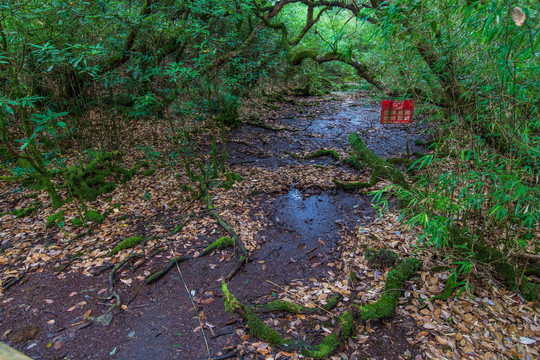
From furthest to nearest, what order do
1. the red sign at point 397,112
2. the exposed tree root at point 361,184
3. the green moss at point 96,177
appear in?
1. the exposed tree root at point 361,184
2. the green moss at point 96,177
3. the red sign at point 397,112

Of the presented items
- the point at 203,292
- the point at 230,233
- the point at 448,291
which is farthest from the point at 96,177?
the point at 448,291

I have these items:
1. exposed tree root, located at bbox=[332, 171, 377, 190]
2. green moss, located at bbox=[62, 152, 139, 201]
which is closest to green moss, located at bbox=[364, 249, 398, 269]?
exposed tree root, located at bbox=[332, 171, 377, 190]

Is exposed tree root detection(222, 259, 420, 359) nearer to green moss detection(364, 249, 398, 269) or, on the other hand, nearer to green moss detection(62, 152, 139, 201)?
green moss detection(364, 249, 398, 269)

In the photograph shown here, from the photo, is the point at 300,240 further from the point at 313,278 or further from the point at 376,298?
the point at 376,298

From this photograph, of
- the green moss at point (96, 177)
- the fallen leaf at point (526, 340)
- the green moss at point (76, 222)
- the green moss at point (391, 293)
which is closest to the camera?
the fallen leaf at point (526, 340)

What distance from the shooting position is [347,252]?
156 inches

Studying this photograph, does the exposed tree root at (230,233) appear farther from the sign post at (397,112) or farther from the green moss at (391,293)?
the sign post at (397,112)

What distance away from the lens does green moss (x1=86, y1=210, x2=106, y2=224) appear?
176 inches

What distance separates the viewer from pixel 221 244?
13.0 feet

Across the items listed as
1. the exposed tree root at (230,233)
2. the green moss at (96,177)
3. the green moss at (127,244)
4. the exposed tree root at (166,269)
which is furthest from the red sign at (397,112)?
the green moss at (96,177)

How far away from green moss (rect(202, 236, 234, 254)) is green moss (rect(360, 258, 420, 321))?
1.96 m

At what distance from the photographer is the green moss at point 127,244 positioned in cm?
386

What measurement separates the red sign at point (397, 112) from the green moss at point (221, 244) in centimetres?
329

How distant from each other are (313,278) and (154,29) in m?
4.25
